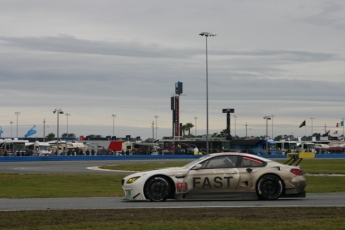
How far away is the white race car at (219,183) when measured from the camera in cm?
1477

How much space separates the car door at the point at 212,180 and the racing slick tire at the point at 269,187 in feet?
1.95

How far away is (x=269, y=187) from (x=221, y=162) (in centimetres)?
136

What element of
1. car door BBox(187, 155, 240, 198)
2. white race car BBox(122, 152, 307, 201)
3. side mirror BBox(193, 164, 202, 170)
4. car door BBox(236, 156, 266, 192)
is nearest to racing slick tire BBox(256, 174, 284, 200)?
white race car BBox(122, 152, 307, 201)

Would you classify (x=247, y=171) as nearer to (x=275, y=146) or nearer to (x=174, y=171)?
(x=174, y=171)

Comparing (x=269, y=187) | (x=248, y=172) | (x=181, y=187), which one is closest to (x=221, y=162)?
(x=248, y=172)

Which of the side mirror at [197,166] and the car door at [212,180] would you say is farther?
the side mirror at [197,166]

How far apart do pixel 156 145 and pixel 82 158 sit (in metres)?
38.8

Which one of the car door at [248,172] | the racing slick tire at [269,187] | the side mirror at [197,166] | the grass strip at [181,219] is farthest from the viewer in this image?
the side mirror at [197,166]

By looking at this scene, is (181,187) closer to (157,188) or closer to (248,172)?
(157,188)

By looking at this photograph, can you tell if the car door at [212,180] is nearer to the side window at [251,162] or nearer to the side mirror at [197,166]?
the side mirror at [197,166]

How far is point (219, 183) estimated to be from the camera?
14.9 metres

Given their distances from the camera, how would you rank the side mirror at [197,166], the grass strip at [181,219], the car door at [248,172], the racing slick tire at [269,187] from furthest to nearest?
the side mirror at [197,166] < the car door at [248,172] < the racing slick tire at [269,187] < the grass strip at [181,219]

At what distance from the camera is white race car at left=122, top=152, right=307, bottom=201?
48.5 feet

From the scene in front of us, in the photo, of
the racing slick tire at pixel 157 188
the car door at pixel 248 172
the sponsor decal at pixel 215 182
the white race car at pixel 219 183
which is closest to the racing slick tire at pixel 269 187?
the white race car at pixel 219 183
